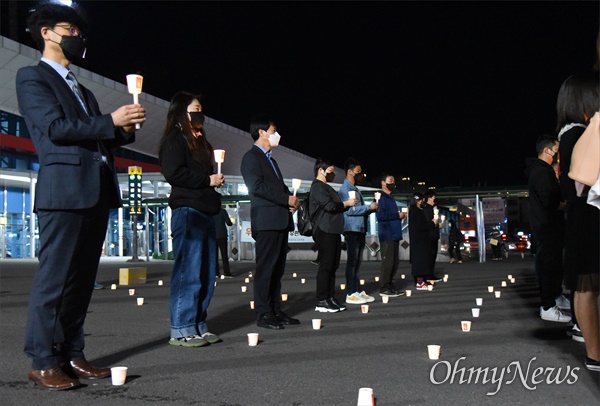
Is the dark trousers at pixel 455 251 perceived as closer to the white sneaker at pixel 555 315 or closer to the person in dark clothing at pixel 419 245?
the person in dark clothing at pixel 419 245

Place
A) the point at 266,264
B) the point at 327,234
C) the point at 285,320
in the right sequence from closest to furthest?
the point at 266,264, the point at 285,320, the point at 327,234

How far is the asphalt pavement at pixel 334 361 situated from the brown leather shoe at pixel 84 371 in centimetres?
10

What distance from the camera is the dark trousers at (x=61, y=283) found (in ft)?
13.3

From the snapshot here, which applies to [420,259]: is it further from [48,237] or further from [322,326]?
[48,237]

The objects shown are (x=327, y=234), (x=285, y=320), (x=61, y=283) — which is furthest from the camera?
(x=327, y=234)

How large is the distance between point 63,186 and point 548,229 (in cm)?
550

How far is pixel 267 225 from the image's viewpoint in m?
6.90

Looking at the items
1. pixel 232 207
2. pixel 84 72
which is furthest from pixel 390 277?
pixel 84 72

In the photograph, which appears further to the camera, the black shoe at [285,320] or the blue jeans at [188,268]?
the black shoe at [285,320]

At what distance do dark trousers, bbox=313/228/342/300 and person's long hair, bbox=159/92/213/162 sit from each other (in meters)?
2.87

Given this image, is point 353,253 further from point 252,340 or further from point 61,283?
point 61,283

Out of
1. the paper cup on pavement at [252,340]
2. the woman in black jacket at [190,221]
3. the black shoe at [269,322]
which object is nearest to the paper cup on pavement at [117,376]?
the woman in black jacket at [190,221]

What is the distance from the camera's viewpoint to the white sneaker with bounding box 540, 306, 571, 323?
7.10 metres

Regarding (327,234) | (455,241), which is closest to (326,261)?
(327,234)
